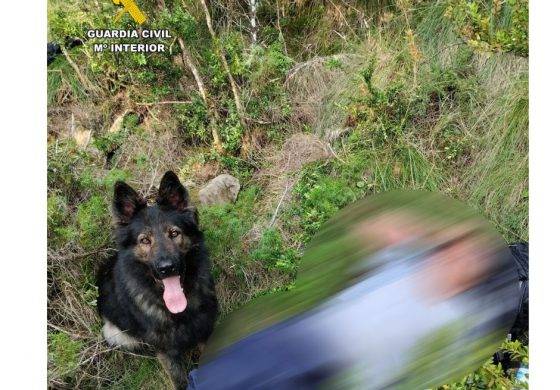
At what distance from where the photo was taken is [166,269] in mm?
3121

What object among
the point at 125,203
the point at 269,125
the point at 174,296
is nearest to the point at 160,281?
the point at 174,296

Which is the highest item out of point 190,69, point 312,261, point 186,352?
point 190,69

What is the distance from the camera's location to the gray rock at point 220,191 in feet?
11.0

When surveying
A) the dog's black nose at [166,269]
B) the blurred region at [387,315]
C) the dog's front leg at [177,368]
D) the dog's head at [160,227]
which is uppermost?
the dog's head at [160,227]

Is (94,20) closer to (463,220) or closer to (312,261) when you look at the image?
(312,261)

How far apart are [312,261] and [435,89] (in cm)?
128

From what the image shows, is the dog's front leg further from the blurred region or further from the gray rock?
the gray rock

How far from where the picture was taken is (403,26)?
3533 mm

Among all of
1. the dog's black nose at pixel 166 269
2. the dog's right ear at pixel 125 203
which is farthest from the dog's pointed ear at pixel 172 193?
the dog's black nose at pixel 166 269

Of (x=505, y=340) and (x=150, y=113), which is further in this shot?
(x=150, y=113)

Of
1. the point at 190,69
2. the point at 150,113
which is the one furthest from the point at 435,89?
the point at 150,113

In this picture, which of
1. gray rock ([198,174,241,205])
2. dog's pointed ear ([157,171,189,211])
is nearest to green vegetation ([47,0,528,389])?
gray rock ([198,174,241,205])

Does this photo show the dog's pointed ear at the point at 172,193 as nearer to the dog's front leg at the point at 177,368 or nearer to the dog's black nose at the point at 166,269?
the dog's black nose at the point at 166,269

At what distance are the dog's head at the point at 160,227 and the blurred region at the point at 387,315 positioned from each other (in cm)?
55
